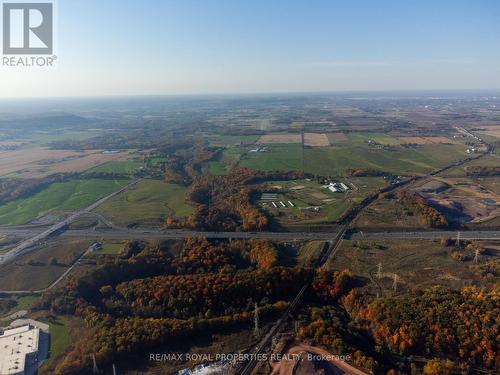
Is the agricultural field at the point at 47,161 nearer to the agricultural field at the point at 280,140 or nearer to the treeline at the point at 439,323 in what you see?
the agricultural field at the point at 280,140

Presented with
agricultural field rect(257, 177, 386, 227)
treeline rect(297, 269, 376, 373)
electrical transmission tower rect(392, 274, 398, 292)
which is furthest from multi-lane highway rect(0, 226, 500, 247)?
treeline rect(297, 269, 376, 373)

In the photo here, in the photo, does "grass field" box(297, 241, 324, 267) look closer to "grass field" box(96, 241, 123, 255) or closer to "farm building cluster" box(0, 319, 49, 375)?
"grass field" box(96, 241, 123, 255)

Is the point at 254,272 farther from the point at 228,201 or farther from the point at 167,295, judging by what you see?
the point at 228,201

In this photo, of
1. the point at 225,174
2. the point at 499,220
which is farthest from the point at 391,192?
the point at 225,174

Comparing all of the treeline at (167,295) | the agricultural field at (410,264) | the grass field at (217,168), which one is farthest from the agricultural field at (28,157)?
the agricultural field at (410,264)

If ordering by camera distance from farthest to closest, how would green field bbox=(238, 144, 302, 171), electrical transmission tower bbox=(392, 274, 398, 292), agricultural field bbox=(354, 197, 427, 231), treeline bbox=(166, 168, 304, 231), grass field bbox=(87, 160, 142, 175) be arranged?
1. grass field bbox=(87, 160, 142, 175)
2. green field bbox=(238, 144, 302, 171)
3. treeline bbox=(166, 168, 304, 231)
4. agricultural field bbox=(354, 197, 427, 231)
5. electrical transmission tower bbox=(392, 274, 398, 292)

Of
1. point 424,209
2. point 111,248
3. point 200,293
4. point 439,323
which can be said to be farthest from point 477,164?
point 111,248
